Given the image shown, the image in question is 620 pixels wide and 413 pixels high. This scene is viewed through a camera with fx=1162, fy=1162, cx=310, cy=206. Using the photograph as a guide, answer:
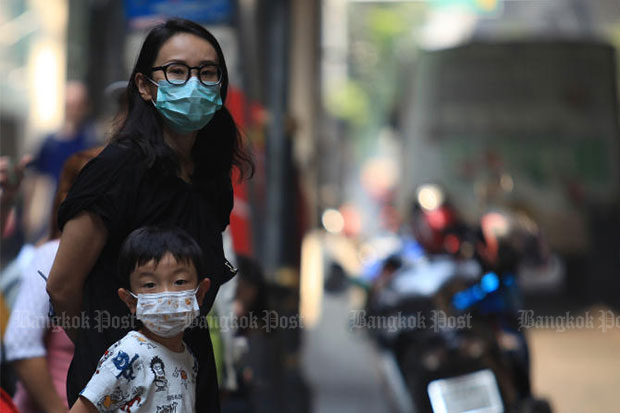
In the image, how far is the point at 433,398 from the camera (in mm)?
5098

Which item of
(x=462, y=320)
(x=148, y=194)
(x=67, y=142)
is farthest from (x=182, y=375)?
(x=67, y=142)

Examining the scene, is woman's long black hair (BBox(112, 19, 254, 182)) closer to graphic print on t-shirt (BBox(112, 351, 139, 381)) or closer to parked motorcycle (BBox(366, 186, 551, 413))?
graphic print on t-shirt (BBox(112, 351, 139, 381))

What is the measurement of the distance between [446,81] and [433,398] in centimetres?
1067

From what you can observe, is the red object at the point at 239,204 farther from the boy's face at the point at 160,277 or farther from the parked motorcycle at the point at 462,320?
the boy's face at the point at 160,277

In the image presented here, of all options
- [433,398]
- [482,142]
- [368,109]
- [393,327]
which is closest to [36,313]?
[433,398]

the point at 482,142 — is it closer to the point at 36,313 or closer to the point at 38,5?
the point at 38,5

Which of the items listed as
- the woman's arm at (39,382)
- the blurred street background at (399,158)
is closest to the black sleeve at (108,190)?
the woman's arm at (39,382)

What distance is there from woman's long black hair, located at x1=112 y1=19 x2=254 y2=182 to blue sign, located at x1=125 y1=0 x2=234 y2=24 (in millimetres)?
3891

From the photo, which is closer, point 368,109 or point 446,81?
point 446,81

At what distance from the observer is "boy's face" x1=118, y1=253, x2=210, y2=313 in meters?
2.76

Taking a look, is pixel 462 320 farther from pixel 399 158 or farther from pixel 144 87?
pixel 399 158

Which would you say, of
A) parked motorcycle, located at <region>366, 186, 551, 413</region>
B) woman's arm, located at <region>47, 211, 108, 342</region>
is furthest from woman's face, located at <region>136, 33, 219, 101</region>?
parked motorcycle, located at <region>366, 186, 551, 413</region>

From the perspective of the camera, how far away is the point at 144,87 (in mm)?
3037

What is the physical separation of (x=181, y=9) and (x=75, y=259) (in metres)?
4.42
